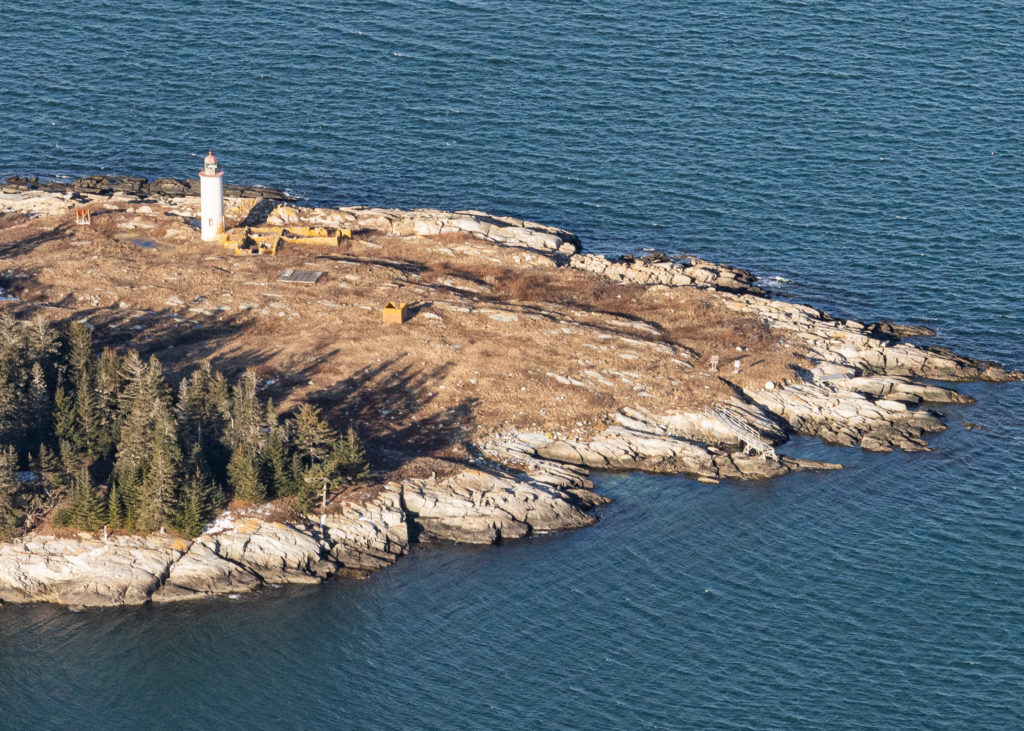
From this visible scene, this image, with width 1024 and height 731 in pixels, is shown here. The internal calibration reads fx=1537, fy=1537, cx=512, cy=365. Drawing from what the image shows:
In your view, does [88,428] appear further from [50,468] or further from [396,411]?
[396,411]

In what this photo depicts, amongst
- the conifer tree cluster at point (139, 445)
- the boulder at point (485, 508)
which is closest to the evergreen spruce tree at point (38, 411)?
the conifer tree cluster at point (139, 445)

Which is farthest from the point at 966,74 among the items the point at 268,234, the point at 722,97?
the point at 268,234

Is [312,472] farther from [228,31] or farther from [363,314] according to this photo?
[228,31]

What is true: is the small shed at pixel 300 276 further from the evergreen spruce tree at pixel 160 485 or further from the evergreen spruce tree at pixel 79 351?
the evergreen spruce tree at pixel 160 485

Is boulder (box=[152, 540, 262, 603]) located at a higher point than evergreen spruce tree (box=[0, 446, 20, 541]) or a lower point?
lower

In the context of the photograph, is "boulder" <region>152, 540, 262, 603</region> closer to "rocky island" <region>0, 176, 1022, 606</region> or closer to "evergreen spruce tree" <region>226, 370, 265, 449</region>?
"rocky island" <region>0, 176, 1022, 606</region>

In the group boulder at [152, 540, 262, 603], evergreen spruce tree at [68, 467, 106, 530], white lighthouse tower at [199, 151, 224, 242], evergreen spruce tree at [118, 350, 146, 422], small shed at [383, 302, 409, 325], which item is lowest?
boulder at [152, 540, 262, 603]

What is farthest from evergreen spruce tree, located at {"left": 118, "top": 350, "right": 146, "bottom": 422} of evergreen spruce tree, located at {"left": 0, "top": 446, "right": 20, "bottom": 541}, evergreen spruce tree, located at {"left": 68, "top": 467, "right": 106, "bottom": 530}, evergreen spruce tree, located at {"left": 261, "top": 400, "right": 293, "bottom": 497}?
evergreen spruce tree, located at {"left": 0, "top": 446, "right": 20, "bottom": 541}

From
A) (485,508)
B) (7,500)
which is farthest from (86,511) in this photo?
(485,508)
